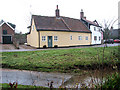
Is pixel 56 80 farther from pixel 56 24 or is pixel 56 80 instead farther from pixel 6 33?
pixel 6 33

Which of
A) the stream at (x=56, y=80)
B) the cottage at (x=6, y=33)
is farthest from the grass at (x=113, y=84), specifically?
the cottage at (x=6, y=33)

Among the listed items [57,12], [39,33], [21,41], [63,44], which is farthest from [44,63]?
[21,41]

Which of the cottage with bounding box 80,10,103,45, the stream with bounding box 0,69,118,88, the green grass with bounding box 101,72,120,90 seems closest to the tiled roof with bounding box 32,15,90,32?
the cottage with bounding box 80,10,103,45

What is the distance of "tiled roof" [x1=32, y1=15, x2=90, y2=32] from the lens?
22.1m

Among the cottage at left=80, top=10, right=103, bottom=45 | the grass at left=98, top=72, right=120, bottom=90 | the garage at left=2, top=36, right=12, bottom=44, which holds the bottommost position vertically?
the grass at left=98, top=72, right=120, bottom=90

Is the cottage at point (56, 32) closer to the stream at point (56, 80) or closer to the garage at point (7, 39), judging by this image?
the garage at point (7, 39)

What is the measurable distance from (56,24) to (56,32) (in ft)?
7.58

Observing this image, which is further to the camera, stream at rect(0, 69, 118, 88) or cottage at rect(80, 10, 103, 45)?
cottage at rect(80, 10, 103, 45)

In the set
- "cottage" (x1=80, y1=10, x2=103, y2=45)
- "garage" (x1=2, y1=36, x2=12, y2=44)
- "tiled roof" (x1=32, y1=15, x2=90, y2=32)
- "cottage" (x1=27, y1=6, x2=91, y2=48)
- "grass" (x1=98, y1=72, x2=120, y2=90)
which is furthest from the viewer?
"garage" (x1=2, y1=36, x2=12, y2=44)

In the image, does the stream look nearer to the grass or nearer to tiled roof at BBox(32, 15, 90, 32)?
the grass

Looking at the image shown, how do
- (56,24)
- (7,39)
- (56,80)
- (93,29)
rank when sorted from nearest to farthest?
(56,80) < (56,24) < (93,29) < (7,39)

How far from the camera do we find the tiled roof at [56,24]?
22.1 meters

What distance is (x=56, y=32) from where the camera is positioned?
74.0 feet

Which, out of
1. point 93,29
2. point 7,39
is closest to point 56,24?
point 93,29
